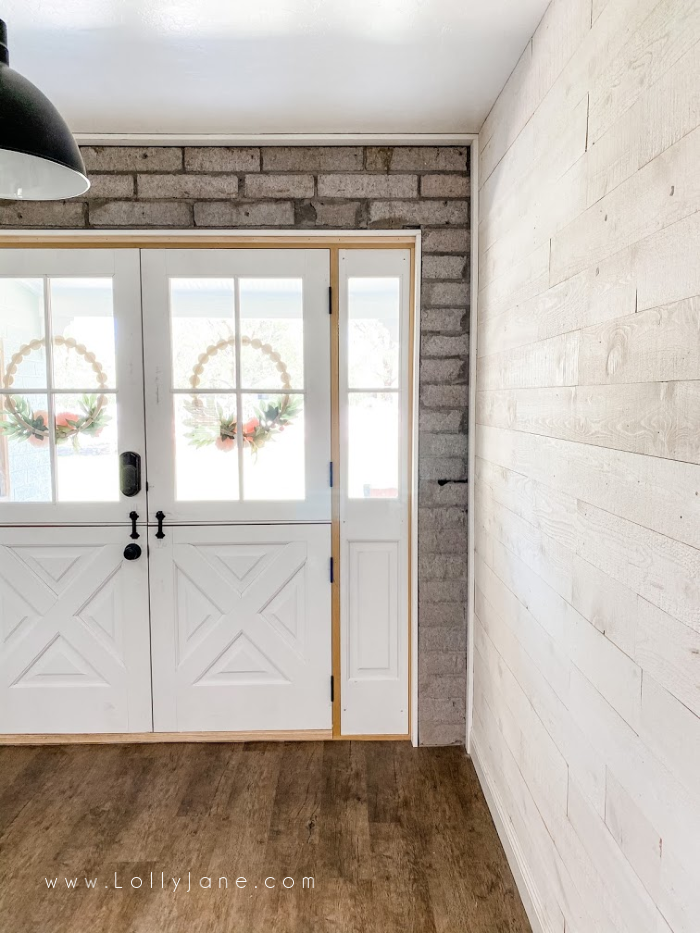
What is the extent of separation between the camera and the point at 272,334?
2.55m

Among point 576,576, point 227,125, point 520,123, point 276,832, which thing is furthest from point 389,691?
point 227,125

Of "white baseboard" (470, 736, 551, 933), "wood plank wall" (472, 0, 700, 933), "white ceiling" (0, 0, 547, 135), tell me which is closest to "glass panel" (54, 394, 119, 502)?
"white ceiling" (0, 0, 547, 135)

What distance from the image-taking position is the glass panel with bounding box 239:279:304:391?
2.54m

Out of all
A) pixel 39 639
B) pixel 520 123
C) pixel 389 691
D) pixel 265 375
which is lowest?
pixel 389 691

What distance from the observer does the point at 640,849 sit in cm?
111

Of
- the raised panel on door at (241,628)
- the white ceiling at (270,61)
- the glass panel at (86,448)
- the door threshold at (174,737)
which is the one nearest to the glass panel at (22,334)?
the glass panel at (86,448)

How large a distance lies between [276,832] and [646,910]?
4.59 ft

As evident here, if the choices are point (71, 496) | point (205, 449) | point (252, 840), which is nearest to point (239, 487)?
point (205, 449)

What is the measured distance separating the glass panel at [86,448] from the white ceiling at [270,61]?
1.10m

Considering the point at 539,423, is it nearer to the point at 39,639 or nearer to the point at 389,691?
the point at 389,691

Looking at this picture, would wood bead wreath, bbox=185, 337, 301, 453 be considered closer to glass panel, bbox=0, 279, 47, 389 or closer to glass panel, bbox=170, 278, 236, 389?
glass panel, bbox=170, 278, 236, 389

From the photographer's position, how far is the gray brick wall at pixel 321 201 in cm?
245

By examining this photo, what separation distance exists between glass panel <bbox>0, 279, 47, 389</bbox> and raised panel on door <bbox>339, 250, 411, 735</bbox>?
4.22ft

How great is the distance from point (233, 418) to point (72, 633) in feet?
3.92
